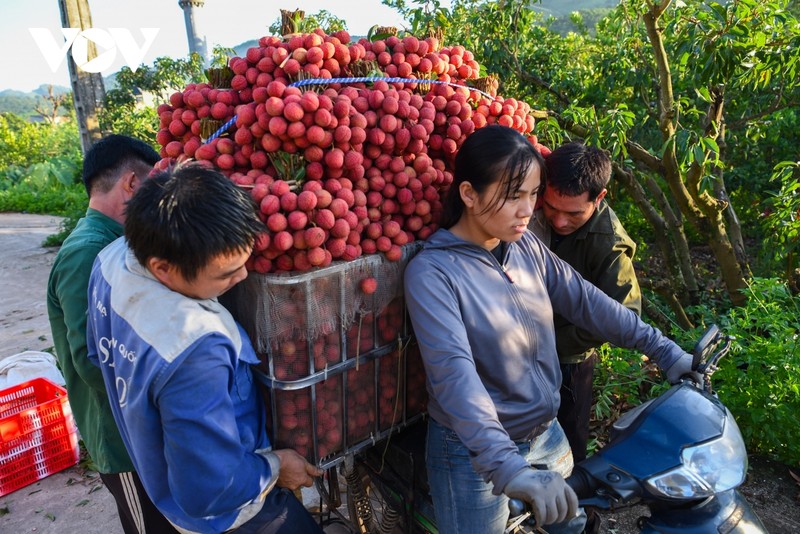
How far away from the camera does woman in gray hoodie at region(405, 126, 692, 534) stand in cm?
156

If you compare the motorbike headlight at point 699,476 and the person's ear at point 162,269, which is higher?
the person's ear at point 162,269

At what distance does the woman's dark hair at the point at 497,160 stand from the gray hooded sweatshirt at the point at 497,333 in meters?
0.19

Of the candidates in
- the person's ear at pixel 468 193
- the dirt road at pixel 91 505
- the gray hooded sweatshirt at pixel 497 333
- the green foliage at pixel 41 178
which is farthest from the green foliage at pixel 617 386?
the green foliage at pixel 41 178

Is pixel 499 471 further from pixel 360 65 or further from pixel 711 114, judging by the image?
pixel 711 114

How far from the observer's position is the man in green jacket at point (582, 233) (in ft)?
6.78

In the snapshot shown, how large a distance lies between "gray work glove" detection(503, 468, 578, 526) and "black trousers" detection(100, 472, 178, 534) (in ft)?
4.20

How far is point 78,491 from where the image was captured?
355cm

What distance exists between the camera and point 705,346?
5.38 feet

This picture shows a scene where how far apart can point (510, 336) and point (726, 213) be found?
3960 millimetres

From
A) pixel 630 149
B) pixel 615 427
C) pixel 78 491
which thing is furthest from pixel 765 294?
pixel 78 491

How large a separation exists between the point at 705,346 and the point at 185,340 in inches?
56.1

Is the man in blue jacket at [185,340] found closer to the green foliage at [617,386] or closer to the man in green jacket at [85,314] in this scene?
the man in green jacket at [85,314]

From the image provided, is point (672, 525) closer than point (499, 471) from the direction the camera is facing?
No

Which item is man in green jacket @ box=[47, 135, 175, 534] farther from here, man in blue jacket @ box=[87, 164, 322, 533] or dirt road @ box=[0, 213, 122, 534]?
dirt road @ box=[0, 213, 122, 534]
